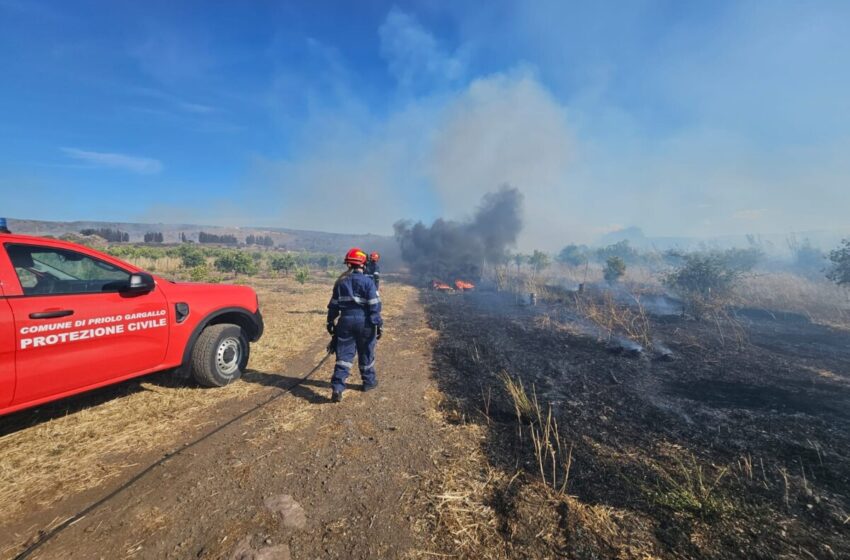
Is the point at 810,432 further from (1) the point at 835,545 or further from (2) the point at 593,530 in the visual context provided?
(2) the point at 593,530

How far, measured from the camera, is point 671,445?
361 centimetres

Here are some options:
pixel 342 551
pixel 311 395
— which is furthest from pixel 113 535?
pixel 311 395

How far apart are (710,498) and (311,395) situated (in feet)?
14.6

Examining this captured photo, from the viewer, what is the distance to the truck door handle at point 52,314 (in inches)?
114

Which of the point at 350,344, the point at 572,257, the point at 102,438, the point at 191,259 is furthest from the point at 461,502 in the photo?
the point at 572,257

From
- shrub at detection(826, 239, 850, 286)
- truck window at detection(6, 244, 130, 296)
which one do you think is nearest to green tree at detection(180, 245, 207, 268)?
truck window at detection(6, 244, 130, 296)

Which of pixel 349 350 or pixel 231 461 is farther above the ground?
pixel 349 350

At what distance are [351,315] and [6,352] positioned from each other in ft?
10.0

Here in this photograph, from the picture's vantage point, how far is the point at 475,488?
9.26 ft

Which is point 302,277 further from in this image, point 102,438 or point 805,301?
point 805,301

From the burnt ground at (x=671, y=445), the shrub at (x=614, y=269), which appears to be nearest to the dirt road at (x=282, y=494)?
the burnt ground at (x=671, y=445)

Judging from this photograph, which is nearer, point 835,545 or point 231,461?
point 835,545

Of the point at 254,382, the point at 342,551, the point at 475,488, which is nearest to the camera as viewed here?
the point at 342,551

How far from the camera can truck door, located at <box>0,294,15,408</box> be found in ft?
8.87
